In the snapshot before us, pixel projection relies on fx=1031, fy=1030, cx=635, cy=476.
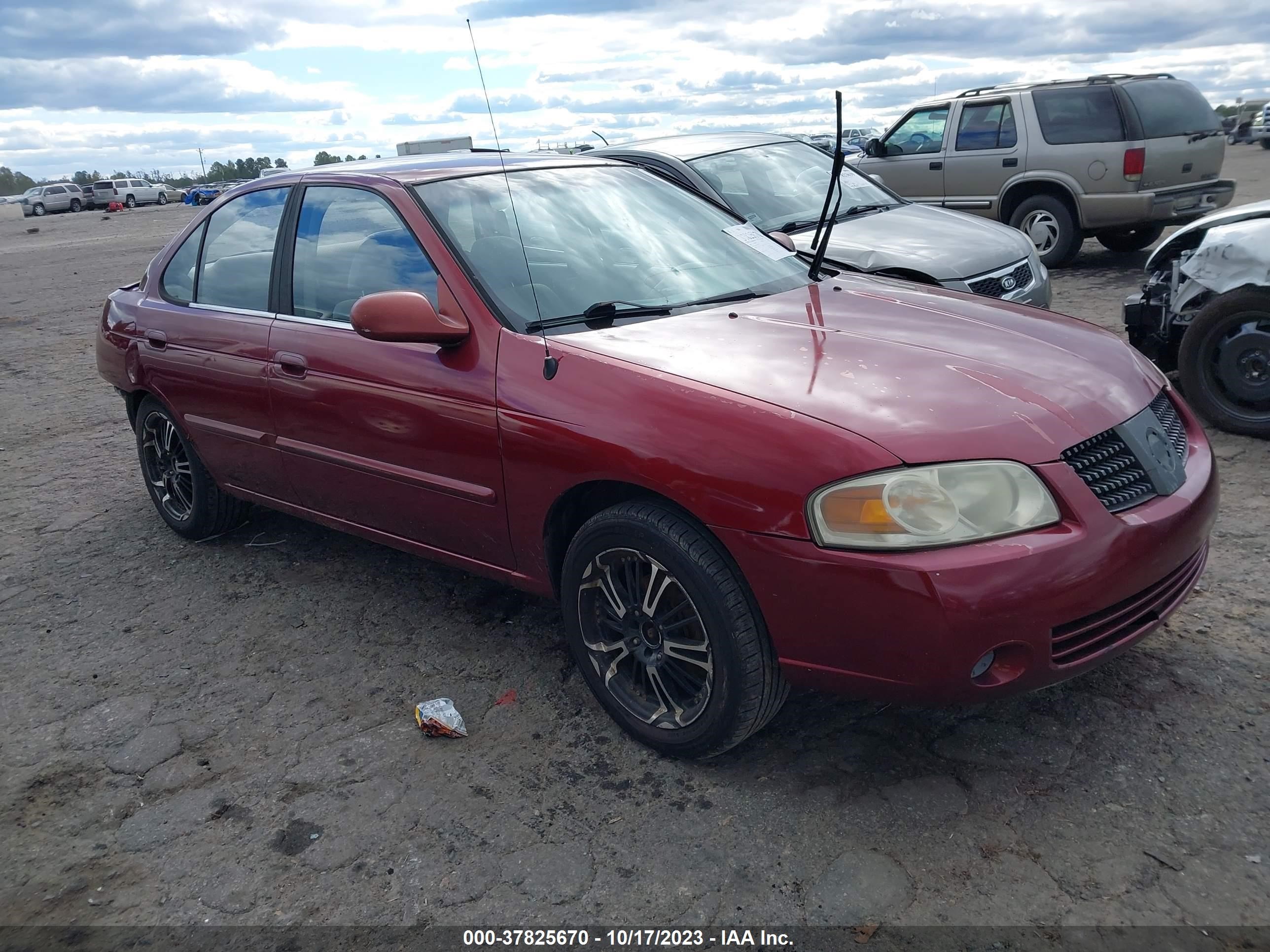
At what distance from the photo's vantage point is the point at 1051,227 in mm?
10859

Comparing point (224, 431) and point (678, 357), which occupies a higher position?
→ point (678, 357)

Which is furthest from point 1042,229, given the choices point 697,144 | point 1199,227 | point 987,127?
point 1199,227

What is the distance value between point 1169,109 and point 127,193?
57.8 meters

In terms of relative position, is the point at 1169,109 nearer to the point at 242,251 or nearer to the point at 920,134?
the point at 920,134

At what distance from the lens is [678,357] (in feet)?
9.87

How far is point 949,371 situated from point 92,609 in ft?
12.1

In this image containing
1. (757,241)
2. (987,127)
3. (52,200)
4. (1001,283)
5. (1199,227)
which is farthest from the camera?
(52,200)

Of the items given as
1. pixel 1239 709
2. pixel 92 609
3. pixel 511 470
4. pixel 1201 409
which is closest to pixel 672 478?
pixel 511 470

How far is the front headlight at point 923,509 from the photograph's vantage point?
98.3 inches

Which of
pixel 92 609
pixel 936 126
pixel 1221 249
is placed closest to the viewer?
pixel 92 609

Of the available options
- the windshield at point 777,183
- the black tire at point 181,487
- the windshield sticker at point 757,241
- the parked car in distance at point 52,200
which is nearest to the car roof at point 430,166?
the windshield sticker at point 757,241

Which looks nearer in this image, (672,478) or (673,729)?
(672,478)

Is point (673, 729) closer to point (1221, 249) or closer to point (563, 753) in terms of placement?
point (563, 753)

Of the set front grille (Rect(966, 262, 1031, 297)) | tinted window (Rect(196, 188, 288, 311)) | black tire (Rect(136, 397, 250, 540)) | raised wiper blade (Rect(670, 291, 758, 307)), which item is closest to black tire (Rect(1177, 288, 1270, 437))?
front grille (Rect(966, 262, 1031, 297))
